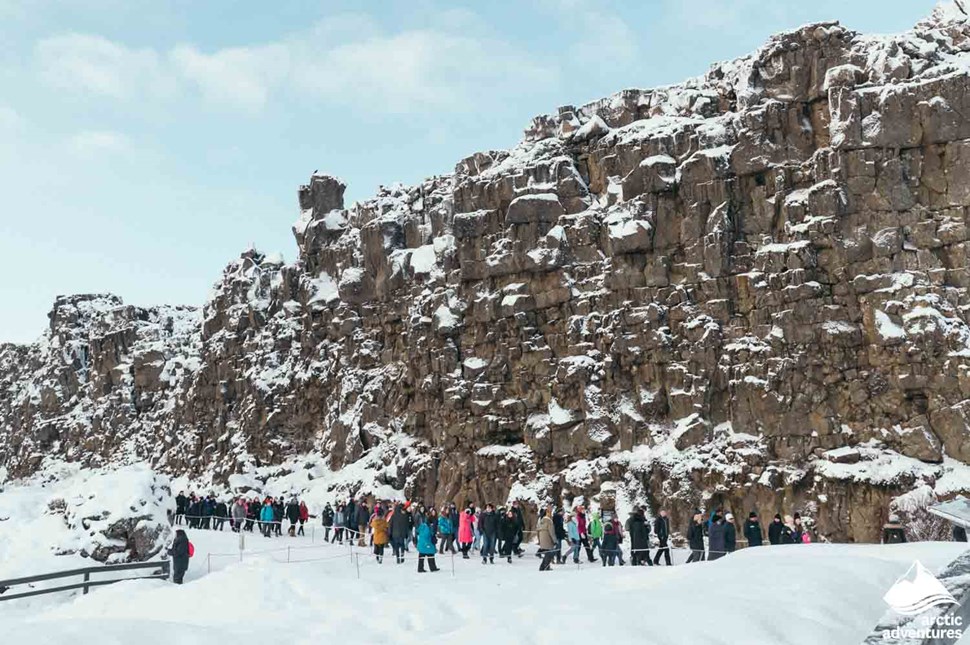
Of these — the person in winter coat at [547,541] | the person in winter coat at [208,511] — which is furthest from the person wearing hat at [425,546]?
the person in winter coat at [208,511]

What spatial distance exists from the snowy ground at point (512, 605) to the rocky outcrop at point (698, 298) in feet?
69.1

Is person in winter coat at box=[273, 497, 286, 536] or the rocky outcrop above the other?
the rocky outcrop

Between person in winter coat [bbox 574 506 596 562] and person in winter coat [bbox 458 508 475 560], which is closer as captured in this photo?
person in winter coat [bbox 574 506 596 562]

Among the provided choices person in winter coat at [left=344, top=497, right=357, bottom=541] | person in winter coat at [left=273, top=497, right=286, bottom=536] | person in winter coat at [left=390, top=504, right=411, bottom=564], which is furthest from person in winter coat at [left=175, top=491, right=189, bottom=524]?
person in winter coat at [left=390, top=504, right=411, bottom=564]

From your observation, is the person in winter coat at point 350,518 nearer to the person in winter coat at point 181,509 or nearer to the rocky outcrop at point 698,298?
the rocky outcrop at point 698,298

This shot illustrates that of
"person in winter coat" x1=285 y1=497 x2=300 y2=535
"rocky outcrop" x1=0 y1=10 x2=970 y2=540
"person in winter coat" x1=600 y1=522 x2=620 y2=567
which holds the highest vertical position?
"rocky outcrop" x1=0 y1=10 x2=970 y2=540

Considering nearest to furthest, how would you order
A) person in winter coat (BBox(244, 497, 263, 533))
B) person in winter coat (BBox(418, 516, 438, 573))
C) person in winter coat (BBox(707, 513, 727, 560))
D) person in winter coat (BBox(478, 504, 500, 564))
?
person in winter coat (BBox(707, 513, 727, 560)) < person in winter coat (BBox(418, 516, 438, 573)) < person in winter coat (BBox(478, 504, 500, 564)) < person in winter coat (BBox(244, 497, 263, 533))

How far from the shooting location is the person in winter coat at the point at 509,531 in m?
24.6

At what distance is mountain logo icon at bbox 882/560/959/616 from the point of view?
288 inches

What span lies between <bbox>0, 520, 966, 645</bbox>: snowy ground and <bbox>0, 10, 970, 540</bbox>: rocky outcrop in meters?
21.1

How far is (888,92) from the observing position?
3772cm

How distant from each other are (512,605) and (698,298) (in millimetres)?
31040

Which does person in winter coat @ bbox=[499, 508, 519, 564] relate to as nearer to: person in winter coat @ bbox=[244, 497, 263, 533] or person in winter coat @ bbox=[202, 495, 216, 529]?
person in winter coat @ bbox=[244, 497, 263, 533]

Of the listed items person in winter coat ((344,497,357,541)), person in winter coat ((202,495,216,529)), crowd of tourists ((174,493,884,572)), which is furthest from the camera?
person in winter coat ((202,495,216,529))
